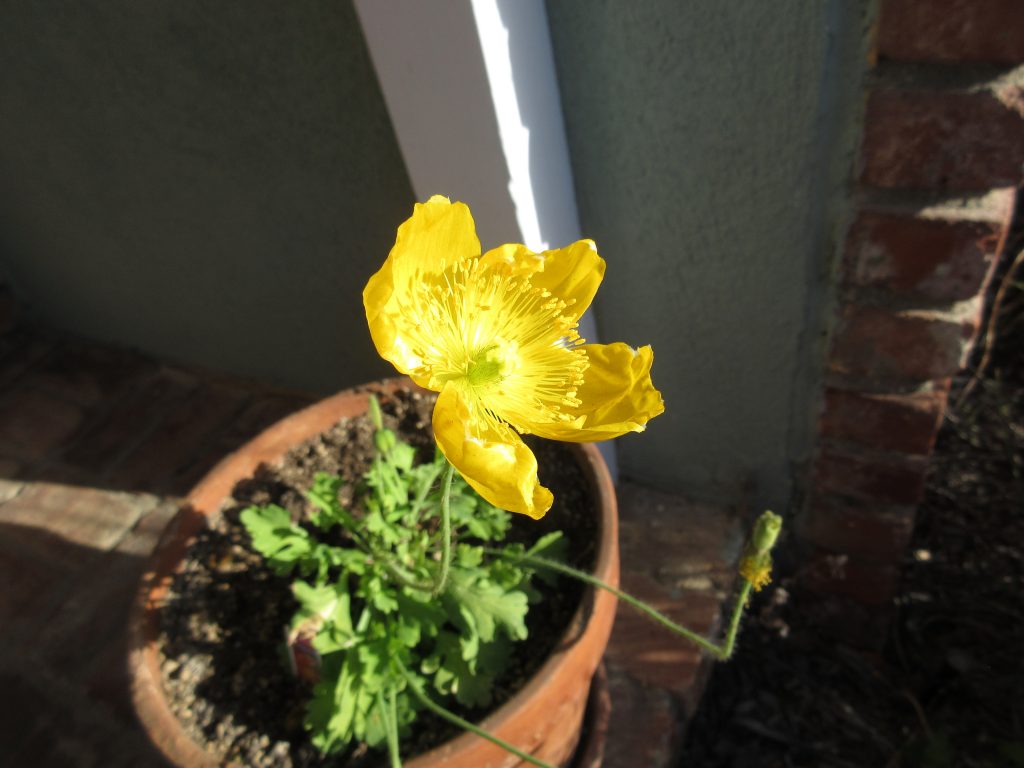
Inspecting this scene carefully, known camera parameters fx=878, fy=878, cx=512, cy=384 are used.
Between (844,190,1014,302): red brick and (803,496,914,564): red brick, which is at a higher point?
(844,190,1014,302): red brick

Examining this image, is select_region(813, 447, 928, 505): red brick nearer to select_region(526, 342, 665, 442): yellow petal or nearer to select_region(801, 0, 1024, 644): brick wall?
select_region(801, 0, 1024, 644): brick wall

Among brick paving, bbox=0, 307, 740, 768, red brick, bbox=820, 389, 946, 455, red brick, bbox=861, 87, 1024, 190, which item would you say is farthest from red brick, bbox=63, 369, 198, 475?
red brick, bbox=861, 87, 1024, 190

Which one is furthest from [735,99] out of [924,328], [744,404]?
[744,404]

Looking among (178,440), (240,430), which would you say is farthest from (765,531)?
(178,440)

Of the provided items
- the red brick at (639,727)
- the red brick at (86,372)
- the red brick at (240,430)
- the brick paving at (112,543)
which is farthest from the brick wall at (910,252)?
the red brick at (86,372)

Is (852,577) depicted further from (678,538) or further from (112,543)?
(112,543)

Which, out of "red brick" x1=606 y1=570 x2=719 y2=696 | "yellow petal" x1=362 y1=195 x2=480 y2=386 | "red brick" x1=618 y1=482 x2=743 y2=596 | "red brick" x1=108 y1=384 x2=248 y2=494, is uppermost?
"yellow petal" x1=362 y1=195 x2=480 y2=386

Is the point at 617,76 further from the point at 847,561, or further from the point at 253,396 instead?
the point at 253,396
